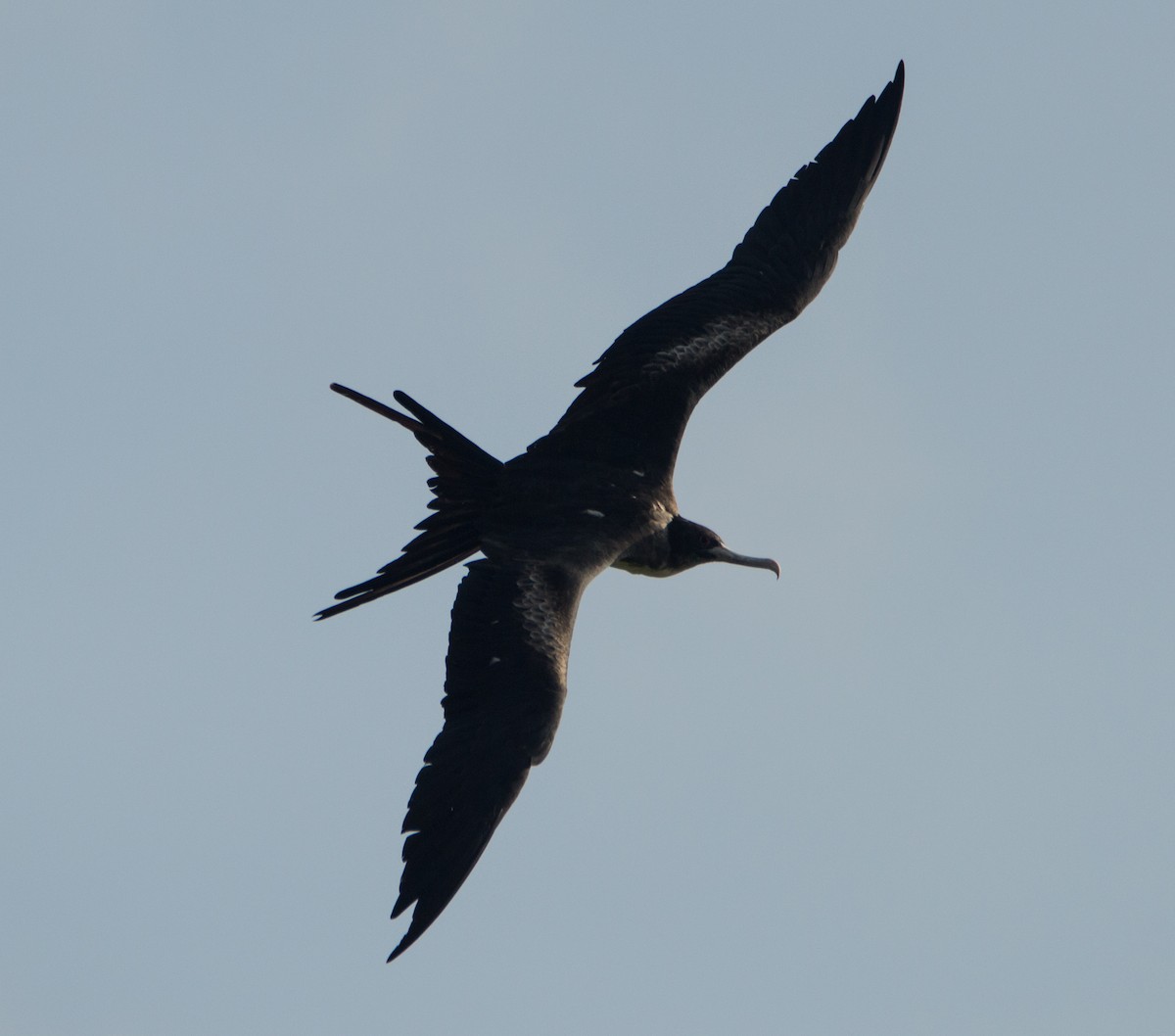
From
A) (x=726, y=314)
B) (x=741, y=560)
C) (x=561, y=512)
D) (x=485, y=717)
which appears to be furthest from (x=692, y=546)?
(x=485, y=717)

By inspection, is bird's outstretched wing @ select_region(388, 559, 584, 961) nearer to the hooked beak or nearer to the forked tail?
the forked tail

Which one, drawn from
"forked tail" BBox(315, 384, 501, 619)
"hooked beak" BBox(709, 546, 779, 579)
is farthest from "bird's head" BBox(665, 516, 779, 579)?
"forked tail" BBox(315, 384, 501, 619)

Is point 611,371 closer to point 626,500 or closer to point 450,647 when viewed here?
point 626,500

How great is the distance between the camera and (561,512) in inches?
454

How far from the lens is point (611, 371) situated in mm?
12555

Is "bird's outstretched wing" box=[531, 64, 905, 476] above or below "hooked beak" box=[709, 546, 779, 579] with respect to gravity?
above

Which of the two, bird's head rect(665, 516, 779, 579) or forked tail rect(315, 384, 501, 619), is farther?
bird's head rect(665, 516, 779, 579)

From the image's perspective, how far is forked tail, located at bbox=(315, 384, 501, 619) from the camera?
11422 millimetres

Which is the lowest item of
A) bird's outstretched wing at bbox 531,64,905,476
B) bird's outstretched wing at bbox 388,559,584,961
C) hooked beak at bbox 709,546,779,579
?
bird's outstretched wing at bbox 388,559,584,961

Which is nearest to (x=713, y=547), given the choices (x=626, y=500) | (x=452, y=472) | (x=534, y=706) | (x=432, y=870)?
(x=626, y=500)

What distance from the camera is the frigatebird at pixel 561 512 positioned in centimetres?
999

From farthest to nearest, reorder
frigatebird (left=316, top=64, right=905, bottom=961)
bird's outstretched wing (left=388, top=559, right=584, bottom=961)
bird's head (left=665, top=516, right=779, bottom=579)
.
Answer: bird's head (left=665, top=516, right=779, bottom=579) → frigatebird (left=316, top=64, right=905, bottom=961) → bird's outstretched wing (left=388, top=559, right=584, bottom=961)

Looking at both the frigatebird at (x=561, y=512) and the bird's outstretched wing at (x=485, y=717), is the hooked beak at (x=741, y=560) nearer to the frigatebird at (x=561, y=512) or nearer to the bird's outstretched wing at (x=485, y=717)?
the frigatebird at (x=561, y=512)

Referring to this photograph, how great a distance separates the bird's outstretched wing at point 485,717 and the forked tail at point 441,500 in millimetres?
490
